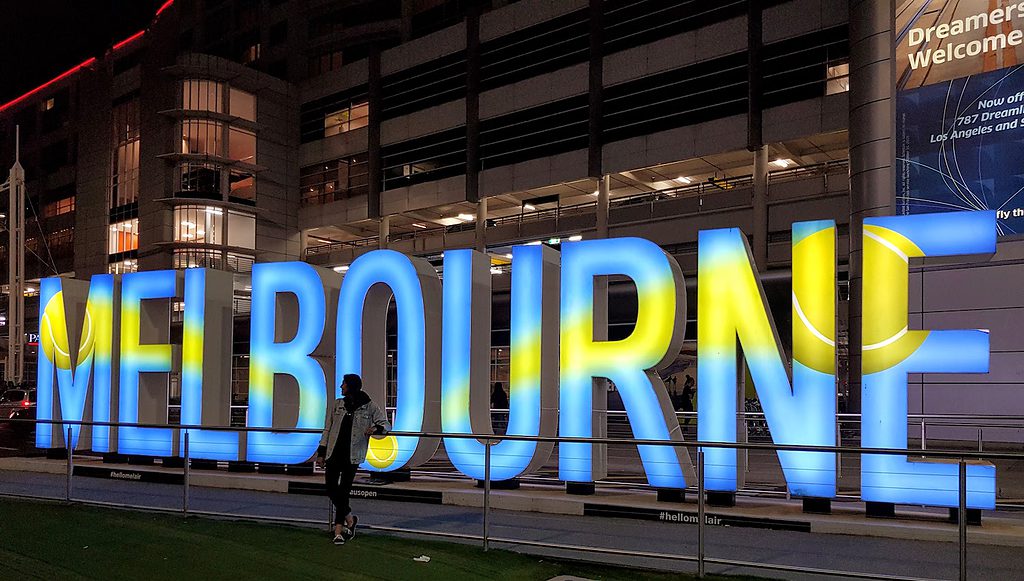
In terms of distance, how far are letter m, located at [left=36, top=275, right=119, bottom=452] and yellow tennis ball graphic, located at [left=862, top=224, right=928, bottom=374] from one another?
1417cm

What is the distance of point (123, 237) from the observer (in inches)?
2229

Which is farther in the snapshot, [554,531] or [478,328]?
[478,328]

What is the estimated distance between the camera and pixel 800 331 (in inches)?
470

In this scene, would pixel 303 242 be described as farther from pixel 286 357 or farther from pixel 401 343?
pixel 401 343

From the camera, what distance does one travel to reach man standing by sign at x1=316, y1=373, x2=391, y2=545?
31.7ft

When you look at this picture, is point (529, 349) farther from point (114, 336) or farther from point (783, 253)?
point (783, 253)

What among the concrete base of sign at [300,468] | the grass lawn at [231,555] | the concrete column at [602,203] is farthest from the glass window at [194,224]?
the grass lawn at [231,555]

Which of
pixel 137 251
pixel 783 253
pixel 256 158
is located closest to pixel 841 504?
pixel 783 253

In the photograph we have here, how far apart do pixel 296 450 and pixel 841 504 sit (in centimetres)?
900

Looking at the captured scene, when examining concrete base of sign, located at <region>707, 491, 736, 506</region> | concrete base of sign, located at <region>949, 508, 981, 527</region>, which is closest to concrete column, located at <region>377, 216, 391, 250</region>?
concrete base of sign, located at <region>707, 491, 736, 506</region>

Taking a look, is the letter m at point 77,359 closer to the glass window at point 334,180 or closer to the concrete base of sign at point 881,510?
the concrete base of sign at point 881,510

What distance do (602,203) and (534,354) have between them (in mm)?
26405

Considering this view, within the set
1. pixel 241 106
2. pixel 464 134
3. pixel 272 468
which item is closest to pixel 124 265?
pixel 241 106

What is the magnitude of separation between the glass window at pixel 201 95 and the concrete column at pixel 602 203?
25.9m
